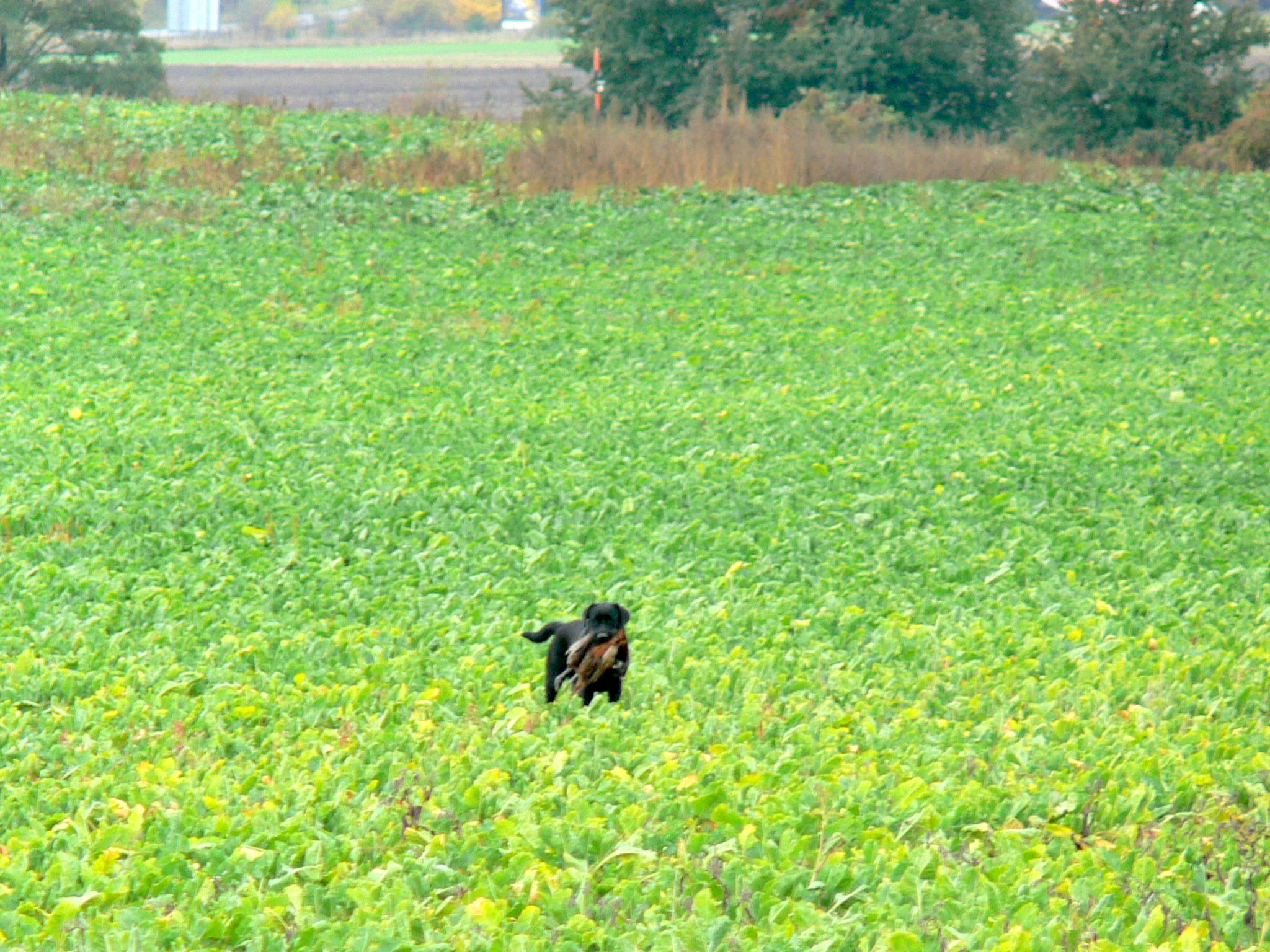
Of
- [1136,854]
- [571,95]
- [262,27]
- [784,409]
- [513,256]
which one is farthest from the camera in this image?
[262,27]

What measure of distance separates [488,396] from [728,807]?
5906 mm

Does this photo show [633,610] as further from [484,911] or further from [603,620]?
[484,911]

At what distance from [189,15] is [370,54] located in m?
29.6

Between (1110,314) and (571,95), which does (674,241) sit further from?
(571,95)

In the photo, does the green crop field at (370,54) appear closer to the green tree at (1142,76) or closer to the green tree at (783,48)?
the green tree at (783,48)

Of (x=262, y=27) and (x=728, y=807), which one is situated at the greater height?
(x=262, y=27)

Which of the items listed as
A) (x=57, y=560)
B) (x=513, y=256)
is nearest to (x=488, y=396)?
(x=57, y=560)

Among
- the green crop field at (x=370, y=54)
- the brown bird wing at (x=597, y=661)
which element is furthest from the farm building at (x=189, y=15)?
the brown bird wing at (x=597, y=661)

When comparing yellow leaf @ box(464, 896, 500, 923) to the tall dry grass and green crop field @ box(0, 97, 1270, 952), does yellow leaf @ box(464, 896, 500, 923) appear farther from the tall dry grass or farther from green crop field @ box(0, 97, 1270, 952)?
the tall dry grass

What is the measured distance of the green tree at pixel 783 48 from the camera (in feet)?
88.9

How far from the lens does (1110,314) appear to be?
43.1 feet

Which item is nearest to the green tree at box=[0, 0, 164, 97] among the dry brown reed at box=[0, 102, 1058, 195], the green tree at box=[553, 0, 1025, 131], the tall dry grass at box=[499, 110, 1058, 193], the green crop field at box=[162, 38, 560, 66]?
the green tree at box=[553, 0, 1025, 131]

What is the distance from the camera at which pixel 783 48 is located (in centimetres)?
2714

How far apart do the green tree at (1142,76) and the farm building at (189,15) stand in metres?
75.9
